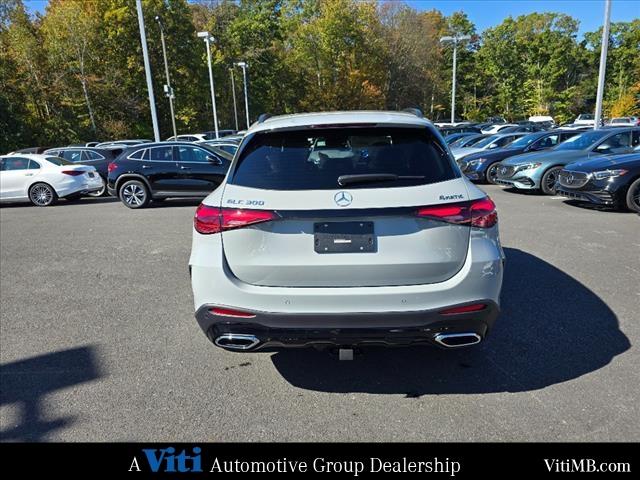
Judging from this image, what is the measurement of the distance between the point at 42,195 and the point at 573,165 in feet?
45.7

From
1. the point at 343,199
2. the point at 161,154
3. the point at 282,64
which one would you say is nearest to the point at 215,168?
the point at 161,154

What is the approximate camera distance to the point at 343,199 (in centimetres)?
255

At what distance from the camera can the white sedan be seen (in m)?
12.9

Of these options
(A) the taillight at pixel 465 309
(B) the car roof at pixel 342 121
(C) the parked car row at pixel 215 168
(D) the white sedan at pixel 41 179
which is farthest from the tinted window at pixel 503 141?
(A) the taillight at pixel 465 309

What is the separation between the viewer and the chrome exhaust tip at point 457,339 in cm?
260

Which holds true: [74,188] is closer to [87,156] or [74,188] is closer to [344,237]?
[87,156]

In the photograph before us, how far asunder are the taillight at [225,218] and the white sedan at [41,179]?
12047 millimetres

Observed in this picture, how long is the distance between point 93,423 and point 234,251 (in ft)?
A: 4.65

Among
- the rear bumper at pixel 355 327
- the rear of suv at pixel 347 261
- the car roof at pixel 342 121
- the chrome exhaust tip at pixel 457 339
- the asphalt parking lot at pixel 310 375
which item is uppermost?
the car roof at pixel 342 121

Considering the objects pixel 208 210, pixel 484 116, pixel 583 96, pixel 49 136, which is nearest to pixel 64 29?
pixel 49 136

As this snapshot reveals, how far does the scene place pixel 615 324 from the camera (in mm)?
3875

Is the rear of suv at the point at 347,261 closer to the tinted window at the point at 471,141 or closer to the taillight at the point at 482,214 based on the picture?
the taillight at the point at 482,214
